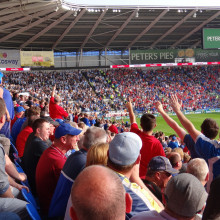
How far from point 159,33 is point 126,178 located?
Answer: 121ft

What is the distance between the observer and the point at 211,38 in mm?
33312

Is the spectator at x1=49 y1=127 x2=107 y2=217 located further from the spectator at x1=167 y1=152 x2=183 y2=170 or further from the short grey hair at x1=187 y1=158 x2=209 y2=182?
the spectator at x1=167 y1=152 x2=183 y2=170

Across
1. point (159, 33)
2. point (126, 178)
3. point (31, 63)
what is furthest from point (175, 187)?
point (159, 33)

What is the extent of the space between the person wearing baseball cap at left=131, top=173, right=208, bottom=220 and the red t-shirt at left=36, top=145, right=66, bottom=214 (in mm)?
1662

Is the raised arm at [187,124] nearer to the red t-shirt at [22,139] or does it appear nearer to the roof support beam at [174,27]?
the red t-shirt at [22,139]

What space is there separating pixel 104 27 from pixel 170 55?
891 centimetres

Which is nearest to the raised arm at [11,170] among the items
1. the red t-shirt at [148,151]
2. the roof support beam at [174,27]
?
the red t-shirt at [148,151]

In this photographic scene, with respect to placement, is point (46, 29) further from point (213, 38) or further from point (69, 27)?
point (213, 38)

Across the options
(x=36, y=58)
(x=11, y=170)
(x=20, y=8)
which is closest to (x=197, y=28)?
(x=36, y=58)

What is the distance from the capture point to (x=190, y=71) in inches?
1709

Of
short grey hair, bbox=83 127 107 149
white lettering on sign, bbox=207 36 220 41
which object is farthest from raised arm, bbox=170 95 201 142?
white lettering on sign, bbox=207 36 220 41

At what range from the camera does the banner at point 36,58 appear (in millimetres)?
32344

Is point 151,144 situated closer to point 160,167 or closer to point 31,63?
point 160,167

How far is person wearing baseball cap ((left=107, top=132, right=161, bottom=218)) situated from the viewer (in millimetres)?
2291
